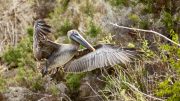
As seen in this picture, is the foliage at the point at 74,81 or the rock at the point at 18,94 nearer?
the foliage at the point at 74,81

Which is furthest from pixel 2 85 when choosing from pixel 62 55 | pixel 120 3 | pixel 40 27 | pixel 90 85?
pixel 120 3

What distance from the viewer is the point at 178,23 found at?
6.24 m

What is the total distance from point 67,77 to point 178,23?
1.54 m

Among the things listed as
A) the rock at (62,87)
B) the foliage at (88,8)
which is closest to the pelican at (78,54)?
the rock at (62,87)

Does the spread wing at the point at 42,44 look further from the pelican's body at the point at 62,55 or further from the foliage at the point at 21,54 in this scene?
the foliage at the point at 21,54

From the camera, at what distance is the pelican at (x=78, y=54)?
17.0ft

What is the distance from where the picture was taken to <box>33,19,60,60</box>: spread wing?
5.51 meters

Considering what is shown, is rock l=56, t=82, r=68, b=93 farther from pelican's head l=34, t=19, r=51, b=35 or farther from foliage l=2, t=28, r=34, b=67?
pelican's head l=34, t=19, r=51, b=35

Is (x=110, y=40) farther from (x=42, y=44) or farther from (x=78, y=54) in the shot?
(x=42, y=44)

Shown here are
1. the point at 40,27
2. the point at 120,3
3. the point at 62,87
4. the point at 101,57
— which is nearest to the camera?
the point at 101,57

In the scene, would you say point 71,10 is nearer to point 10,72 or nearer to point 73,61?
point 10,72

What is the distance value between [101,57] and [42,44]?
66 centimetres

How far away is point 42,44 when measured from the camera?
18.1ft

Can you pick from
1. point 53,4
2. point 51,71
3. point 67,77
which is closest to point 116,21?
point 67,77
